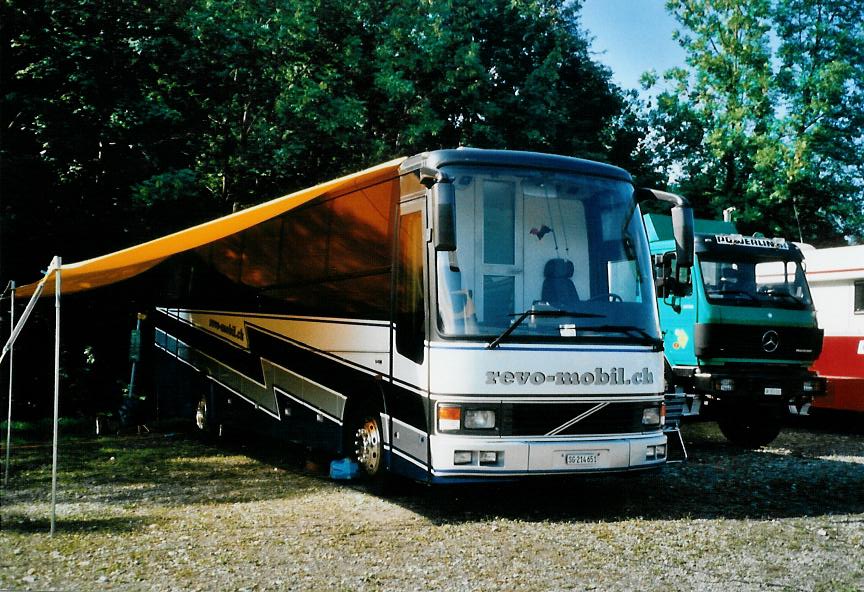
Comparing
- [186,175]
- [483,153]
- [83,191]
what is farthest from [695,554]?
[83,191]

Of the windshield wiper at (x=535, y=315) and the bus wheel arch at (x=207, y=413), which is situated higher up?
the windshield wiper at (x=535, y=315)

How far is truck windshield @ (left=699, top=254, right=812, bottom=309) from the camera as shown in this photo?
49.6ft

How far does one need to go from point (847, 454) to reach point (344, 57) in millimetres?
15644

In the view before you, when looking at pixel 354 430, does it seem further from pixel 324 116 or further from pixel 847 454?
pixel 324 116

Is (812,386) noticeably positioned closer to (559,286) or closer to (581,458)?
(581,458)

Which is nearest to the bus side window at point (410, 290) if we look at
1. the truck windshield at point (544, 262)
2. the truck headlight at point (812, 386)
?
the truck windshield at point (544, 262)

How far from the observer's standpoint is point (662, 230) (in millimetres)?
16812

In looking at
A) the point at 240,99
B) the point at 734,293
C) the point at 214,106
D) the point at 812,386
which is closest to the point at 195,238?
the point at 734,293

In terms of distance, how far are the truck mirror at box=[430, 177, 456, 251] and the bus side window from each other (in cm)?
63

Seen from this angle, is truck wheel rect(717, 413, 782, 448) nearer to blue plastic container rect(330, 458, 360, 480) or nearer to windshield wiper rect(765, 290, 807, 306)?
windshield wiper rect(765, 290, 807, 306)

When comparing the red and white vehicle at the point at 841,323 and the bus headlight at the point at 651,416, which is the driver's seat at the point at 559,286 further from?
the red and white vehicle at the point at 841,323

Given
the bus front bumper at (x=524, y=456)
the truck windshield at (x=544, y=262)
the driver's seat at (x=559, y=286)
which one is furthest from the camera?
Result: the driver's seat at (x=559, y=286)

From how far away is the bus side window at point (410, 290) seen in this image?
9086 millimetres

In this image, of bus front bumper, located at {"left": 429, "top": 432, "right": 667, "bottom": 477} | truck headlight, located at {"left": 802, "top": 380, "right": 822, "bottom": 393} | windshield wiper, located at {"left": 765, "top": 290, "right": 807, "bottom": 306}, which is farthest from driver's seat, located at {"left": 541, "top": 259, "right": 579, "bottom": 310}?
truck headlight, located at {"left": 802, "top": 380, "right": 822, "bottom": 393}
